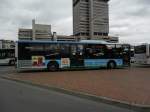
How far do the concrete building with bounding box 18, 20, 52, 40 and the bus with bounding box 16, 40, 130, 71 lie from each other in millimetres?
54102

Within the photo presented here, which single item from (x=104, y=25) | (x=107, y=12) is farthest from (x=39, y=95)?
(x=104, y=25)

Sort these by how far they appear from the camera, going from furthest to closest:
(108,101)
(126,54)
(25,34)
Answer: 1. (25,34)
2. (126,54)
3. (108,101)

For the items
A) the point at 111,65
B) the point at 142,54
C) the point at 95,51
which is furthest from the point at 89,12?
the point at 111,65

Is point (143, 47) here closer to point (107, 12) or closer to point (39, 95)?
point (107, 12)

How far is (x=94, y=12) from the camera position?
4153 centimetres

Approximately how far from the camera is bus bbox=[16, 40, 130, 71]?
91.4 ft

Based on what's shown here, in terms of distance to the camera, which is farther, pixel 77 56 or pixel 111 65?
pixel 111 65

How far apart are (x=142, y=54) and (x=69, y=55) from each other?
955 centimetres

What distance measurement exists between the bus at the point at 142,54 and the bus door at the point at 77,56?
8.07m

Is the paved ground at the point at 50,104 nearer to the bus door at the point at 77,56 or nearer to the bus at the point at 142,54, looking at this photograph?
the bus door at the point at 77,56

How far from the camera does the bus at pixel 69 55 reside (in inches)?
1096

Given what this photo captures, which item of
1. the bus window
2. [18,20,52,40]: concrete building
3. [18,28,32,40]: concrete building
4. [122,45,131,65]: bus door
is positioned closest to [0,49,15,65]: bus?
the bus window

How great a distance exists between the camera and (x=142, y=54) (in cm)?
3447

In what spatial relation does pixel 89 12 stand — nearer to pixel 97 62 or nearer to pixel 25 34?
pixel 97 62
